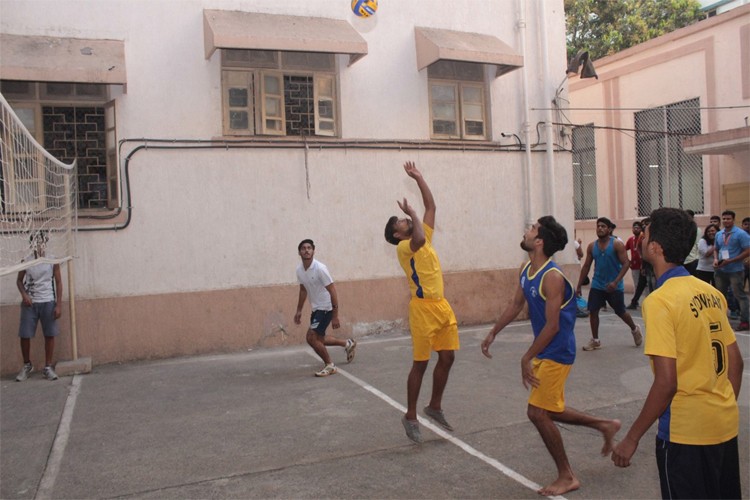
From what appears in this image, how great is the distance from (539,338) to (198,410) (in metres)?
3.87

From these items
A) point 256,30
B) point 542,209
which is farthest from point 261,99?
point 542,209

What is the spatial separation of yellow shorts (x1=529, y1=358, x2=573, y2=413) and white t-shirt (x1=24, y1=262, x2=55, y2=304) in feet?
22.3

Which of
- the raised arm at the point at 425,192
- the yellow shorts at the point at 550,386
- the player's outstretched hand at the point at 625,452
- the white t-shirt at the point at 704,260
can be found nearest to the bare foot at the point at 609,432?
the yellow shorts at the point at 550,386

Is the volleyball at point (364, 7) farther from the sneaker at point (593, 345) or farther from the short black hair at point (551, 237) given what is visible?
the short black hair at point (551, 237)

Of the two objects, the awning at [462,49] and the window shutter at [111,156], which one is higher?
the awning at [462,49]

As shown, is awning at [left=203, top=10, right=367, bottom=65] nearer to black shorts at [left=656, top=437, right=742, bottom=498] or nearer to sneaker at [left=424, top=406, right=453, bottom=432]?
sneaker at [left=424, top=406, right=453, bottom=432]

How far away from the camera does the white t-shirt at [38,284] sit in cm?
837

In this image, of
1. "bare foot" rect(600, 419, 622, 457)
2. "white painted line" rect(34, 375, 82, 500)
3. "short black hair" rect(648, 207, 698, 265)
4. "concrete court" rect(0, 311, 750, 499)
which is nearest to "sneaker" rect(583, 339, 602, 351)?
"concrete court" rect(0, 311, 750, 499)

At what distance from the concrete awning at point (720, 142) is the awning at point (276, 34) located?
8.24 metres

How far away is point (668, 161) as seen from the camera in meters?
16.8

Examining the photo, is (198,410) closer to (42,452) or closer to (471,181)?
(42,452)

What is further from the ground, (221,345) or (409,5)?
(409,5)

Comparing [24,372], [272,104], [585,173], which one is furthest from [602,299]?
[585,173]

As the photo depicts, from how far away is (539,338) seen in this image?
13.8ft
